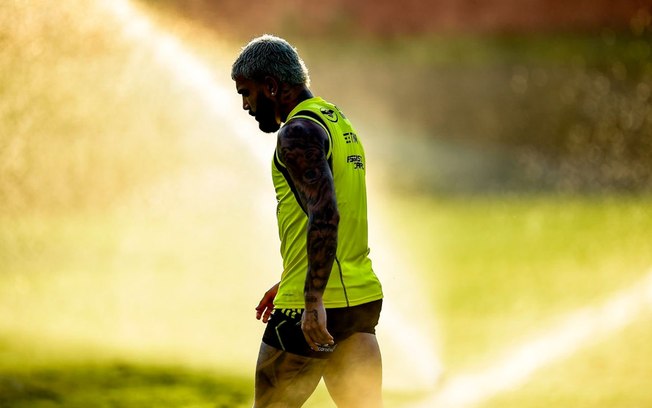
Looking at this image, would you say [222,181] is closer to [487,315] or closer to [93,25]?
[93,25]

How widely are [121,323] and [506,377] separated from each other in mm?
4050

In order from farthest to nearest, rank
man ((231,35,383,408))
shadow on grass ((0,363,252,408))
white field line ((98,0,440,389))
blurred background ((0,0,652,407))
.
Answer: blurred background ((0,0,652,407)), white field line ((98,0,440,389)), shadow on grass ((0,363,252,408)), man ((231,35,383,408))

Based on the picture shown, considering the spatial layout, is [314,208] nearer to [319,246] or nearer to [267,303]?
[319,246]

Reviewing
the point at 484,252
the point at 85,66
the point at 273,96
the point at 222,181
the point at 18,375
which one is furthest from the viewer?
the point at 222,181

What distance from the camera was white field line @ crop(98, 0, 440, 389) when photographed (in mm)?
7838

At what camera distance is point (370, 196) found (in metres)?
19.2

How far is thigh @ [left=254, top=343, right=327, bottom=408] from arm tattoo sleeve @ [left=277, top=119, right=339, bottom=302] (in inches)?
13.7

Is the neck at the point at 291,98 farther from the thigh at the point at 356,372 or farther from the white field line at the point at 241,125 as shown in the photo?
the white field line at the point at 241,125

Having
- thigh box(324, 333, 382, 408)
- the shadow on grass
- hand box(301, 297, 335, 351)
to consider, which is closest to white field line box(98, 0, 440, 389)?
the shadow on grass

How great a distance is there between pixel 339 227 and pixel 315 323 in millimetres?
464

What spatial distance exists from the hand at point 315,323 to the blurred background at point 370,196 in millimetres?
2855

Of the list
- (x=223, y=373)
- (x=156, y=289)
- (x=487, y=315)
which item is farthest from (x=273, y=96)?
(x=156, y=289)

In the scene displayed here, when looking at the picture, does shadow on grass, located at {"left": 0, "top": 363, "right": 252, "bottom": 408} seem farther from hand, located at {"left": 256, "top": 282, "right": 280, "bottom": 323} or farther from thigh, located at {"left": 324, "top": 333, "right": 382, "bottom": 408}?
thigh, located at {"left": 324, "top": 333, "right": 382, "bottom": 408}

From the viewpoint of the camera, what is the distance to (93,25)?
16.4m
